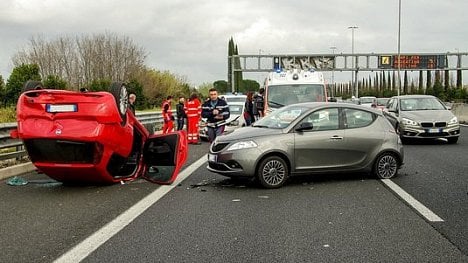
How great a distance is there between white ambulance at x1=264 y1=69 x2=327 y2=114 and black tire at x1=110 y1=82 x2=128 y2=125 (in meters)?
7.96

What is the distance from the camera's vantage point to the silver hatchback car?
922 centimetres

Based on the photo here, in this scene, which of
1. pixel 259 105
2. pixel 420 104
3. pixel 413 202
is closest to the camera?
pixel 413 202

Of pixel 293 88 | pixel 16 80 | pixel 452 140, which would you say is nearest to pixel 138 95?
pixel 16 80

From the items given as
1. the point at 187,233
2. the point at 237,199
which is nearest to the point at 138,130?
the point at 237,199

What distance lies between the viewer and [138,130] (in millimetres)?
10117

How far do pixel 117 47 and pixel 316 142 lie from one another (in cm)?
4117

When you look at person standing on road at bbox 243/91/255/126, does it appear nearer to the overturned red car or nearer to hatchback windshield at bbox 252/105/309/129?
hatchback windshield at bbox 252/105/309/129

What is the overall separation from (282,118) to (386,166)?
2.16 metres

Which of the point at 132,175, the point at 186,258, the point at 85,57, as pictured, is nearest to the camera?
the point at 186,258

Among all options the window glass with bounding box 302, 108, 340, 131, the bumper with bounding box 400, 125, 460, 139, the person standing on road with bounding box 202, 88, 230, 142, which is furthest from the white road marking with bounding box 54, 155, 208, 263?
the bumper with bounding box 400, 125, 460, 139

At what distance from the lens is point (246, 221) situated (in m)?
6.86

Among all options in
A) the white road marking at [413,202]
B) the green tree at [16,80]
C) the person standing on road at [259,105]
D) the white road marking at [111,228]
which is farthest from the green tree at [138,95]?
the white road marking at [413,202]

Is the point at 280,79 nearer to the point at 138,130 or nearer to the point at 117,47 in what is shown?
the point at 138,130

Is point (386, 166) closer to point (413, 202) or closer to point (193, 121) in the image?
point (413, 202)
